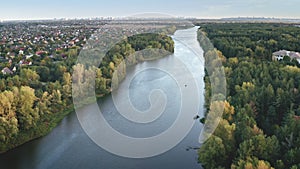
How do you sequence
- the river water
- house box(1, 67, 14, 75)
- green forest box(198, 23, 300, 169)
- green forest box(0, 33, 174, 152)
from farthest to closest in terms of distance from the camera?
house box(1, 67, 14, 75)
green forest box(0, 33, 174, 152)
the river water
green forest box(198, 23, 300, 169)

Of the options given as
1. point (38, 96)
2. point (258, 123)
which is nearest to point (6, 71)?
point (38, 96)

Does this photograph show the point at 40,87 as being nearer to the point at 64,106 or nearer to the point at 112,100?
the point at 64,106

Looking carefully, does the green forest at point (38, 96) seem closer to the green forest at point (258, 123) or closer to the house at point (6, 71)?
the house at point (6, 71)

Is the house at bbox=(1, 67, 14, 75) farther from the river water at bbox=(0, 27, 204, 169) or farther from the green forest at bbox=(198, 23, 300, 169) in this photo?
the green forest at bbox=(198, 23, 300, 169)

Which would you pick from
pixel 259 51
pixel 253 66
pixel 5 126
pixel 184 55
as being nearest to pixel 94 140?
pixel 5 126

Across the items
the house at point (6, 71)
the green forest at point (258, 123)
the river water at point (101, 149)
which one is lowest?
the river water at point (101, 149)

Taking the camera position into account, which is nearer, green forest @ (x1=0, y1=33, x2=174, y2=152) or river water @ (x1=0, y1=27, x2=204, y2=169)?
river water @ (x1=0, y1=27, x2=204, y2=169)

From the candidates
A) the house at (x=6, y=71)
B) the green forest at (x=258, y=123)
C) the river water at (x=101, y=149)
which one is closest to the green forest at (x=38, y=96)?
the river water at (x=101, y=149)

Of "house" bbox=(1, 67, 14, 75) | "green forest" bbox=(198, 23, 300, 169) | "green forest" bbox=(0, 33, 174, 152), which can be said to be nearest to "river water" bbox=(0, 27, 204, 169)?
"green forest" bbox=(0, 33, 174, 152)
